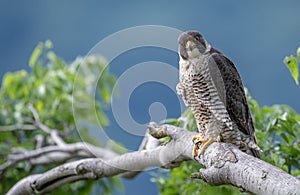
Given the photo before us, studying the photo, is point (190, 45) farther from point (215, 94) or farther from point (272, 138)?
point (272, 138)

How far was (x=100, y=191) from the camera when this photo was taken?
110 inches

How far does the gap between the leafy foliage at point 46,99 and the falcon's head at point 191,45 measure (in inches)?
43.8

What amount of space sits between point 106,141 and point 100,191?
330 mm

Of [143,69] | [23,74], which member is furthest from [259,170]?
[23,74]

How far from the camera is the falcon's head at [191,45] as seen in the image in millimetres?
1727

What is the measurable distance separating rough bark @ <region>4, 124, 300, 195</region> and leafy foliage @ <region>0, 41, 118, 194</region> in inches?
31.7

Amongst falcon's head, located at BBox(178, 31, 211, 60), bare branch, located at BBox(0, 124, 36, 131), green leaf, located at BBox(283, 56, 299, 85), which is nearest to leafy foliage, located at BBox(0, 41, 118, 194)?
bare branch, located at BBox(0, 124, 36, 131)

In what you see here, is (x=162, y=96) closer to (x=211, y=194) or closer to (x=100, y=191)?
(x=211, y=194)

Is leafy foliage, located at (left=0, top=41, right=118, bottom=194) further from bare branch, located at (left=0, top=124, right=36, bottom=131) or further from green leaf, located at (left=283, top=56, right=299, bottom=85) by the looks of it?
green leaf, located at (left=283, top=56, right=299, bottom=85)

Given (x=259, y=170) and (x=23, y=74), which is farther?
(x=23, y=74)

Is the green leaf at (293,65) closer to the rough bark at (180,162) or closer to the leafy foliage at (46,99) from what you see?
the rough bark at (180,162)

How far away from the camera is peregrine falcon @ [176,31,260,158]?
1697 mm

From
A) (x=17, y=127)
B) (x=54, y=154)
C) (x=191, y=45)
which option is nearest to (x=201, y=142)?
(x=191, y=45)

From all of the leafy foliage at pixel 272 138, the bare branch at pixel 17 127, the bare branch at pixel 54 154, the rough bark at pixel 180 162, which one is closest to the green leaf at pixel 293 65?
the rough bark at pixel 180 162
